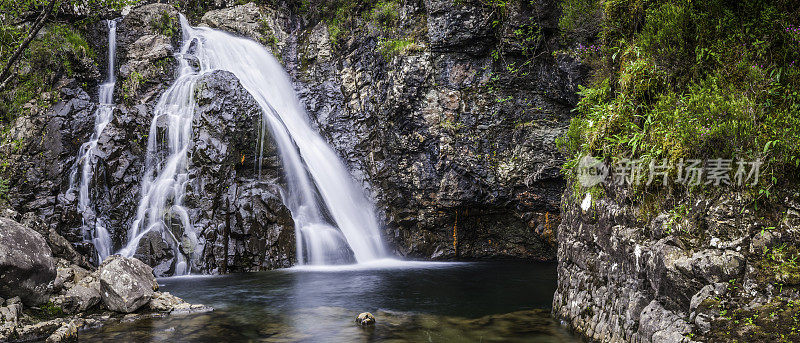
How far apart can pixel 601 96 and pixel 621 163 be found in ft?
4.84

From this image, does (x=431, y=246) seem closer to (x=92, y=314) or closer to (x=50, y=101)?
(x=92, y=314)

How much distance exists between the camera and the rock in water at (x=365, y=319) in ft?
24.2

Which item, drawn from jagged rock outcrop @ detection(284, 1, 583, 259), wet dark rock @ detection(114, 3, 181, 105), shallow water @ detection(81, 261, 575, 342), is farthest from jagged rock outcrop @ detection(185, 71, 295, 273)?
jagged rock outcrop @ detection(284, 1, 583, 259)

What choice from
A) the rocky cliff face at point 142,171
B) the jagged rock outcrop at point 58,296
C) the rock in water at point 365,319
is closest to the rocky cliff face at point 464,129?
the rocky cliff face at point 142,171

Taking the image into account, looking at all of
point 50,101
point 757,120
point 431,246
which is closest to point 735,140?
point 757,120

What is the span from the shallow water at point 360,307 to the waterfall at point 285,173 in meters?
1.42

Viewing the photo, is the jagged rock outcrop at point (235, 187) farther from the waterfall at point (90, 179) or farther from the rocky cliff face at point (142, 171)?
the waterfall at point (90, 179)

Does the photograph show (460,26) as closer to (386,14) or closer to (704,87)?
(386,14)

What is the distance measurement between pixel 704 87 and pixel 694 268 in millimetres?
1951

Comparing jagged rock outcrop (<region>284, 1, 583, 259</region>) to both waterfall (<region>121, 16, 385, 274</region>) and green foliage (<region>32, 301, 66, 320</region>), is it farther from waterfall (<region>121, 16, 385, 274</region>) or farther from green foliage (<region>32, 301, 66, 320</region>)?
green foliage (<region>32, 301, 66, 320</region>)

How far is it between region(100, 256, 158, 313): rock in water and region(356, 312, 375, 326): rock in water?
12.6 ft

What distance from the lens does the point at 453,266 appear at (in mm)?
14320

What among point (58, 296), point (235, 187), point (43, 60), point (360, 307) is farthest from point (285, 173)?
point (43, 60)

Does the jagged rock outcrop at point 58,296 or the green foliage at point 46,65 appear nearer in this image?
the jagged rock outcrop at point 58,296
